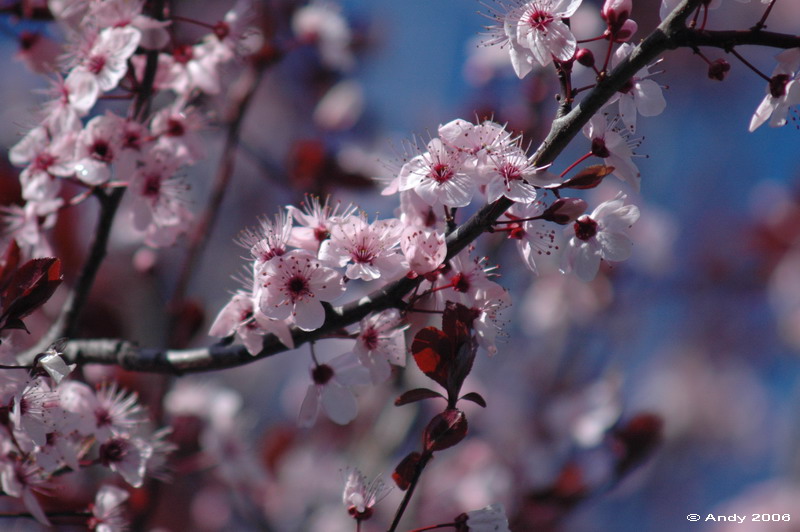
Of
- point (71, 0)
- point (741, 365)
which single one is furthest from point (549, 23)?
point (741, 365)

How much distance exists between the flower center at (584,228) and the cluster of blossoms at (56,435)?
944 millimetres

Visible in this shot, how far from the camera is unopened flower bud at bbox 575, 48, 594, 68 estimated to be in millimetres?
1180

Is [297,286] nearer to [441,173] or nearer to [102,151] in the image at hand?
[441,173]

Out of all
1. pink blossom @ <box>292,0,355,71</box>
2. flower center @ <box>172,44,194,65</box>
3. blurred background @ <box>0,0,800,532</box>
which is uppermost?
pink blossom @ <box>292,0,355,71</box>

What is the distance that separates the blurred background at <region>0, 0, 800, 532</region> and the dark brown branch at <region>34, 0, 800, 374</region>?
0.27 m

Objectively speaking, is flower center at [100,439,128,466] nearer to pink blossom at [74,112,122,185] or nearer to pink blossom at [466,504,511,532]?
pink blossom at [74,112,122,185]

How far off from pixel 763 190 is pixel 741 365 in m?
2.52

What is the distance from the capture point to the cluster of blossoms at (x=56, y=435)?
3.93 ft

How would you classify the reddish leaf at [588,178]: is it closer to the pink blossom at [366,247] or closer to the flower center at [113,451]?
the pink blossom at [366,247]

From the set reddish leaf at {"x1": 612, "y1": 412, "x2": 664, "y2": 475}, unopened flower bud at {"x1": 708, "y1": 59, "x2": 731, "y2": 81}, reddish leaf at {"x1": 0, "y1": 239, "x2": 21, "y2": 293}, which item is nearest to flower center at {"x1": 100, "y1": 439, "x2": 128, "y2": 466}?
reddish leaf at {"x1": 0, "y1": 239, "x2": 21, "y2": 293}

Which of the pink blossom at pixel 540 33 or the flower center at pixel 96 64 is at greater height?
the flower center at pixel 96 64

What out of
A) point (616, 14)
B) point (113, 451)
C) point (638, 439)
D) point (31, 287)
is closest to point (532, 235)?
point (616, 14)

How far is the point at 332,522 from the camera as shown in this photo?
12.2 ft

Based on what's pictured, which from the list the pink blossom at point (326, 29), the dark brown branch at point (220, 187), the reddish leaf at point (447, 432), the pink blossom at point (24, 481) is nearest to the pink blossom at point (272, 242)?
the reddish leaf at point (447, 432)
